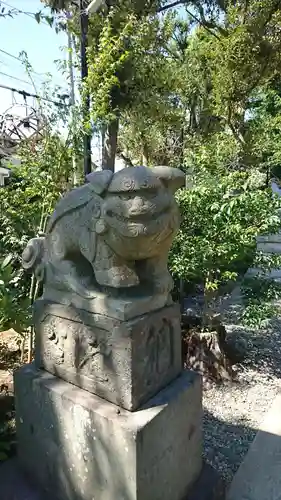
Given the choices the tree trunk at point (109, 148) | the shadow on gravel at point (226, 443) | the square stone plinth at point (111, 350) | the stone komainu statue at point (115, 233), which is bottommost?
the shadow on gravel at point (226, 443)

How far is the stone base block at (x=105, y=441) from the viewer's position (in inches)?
59.2

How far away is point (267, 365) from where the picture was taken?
150 inches

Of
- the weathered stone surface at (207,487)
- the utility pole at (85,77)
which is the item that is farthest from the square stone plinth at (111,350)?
the utility pole at (85,77)

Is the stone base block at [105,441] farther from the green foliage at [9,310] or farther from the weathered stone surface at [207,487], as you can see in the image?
the green foliage at [9,310]

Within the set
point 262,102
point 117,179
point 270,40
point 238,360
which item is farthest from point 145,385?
point 262,102

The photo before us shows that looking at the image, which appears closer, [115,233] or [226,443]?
[115,233]

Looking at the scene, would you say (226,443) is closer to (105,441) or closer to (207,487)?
(207,487)

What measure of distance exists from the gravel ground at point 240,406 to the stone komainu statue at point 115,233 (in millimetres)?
1586

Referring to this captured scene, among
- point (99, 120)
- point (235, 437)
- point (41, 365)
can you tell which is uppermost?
point (99, 120)

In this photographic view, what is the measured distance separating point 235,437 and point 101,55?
3.71 metres

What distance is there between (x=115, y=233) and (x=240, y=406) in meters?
2.32

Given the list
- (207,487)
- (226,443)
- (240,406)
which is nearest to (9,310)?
(207,487)

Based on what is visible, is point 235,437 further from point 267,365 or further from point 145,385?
point 145,385

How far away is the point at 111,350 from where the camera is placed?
1.56 meters
